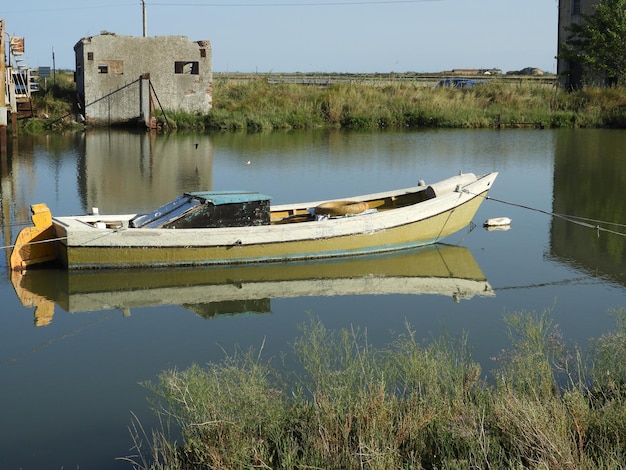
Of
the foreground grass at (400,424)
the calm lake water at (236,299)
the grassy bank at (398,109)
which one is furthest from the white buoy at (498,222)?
the grassy bank at (398,109)

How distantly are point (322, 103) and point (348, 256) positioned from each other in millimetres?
26808

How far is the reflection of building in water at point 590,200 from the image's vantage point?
41.4 feet

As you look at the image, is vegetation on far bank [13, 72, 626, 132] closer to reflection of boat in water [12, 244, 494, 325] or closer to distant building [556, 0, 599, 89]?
distant building [556, 0, 599, 89]

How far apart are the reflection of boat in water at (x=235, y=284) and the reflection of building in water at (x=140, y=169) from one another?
4.97 m

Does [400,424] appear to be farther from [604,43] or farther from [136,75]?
[604,43]

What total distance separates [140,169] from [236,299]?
12.8m

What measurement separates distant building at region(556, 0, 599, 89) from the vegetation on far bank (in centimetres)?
136

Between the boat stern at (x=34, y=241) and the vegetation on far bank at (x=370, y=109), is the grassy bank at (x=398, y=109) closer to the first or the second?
the vegetation on far bank at (x=370, y=109)

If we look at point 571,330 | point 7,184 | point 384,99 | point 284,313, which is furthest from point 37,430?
point 384,99

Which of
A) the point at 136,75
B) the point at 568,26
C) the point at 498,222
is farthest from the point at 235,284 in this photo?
the point at 568,26

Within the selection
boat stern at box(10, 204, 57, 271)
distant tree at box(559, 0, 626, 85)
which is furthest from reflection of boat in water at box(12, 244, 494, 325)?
distant tree at box(559, 0, 626, 85)

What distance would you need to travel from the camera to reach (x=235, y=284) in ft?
36.8

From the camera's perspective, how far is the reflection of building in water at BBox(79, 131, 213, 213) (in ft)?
58.3

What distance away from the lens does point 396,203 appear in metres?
13.7
